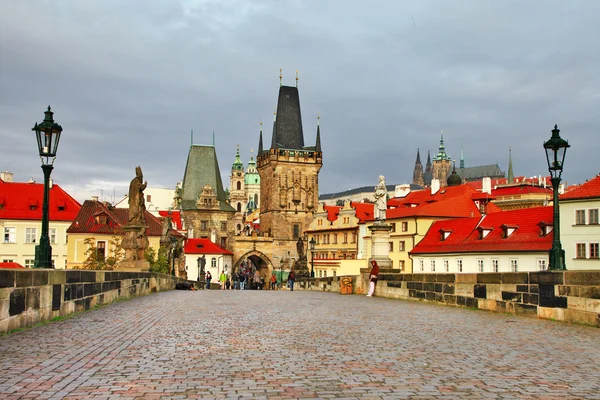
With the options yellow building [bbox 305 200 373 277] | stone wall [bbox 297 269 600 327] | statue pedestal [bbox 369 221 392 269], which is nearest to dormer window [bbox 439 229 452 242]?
yellow building [bbox 305 200 373 277]

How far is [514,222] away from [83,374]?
49.3 metres

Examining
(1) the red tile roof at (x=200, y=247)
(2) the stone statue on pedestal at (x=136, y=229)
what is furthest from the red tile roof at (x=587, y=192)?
(1) the red tile roof at (x=200, y=247)

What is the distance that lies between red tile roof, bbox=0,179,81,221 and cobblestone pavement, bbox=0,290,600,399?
179 ft

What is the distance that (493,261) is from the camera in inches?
2037

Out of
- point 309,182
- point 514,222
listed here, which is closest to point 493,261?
point 514,222

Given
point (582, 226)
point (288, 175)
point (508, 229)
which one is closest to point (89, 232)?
point (508, 229)

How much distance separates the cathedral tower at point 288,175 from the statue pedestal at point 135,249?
8202 centimetres

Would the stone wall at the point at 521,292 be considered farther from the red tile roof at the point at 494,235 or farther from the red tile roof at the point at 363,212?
the red tile roof at the point at 363,212

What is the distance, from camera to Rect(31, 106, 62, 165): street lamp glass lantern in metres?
Answer: 14.4

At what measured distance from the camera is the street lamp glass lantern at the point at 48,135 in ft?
47.2

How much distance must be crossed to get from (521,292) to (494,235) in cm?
4014

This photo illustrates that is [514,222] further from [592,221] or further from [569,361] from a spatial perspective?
[569,361]

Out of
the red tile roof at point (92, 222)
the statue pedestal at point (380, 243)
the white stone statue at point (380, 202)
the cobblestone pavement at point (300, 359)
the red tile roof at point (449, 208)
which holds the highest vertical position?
the red tile roof at point (449, 208)

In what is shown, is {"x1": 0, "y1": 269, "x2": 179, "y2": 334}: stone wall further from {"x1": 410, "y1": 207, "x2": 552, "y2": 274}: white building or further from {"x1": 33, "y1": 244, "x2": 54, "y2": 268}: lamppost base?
{"x1": 410, "y1": 207, "x2": 552, "y2": 274}: white building
